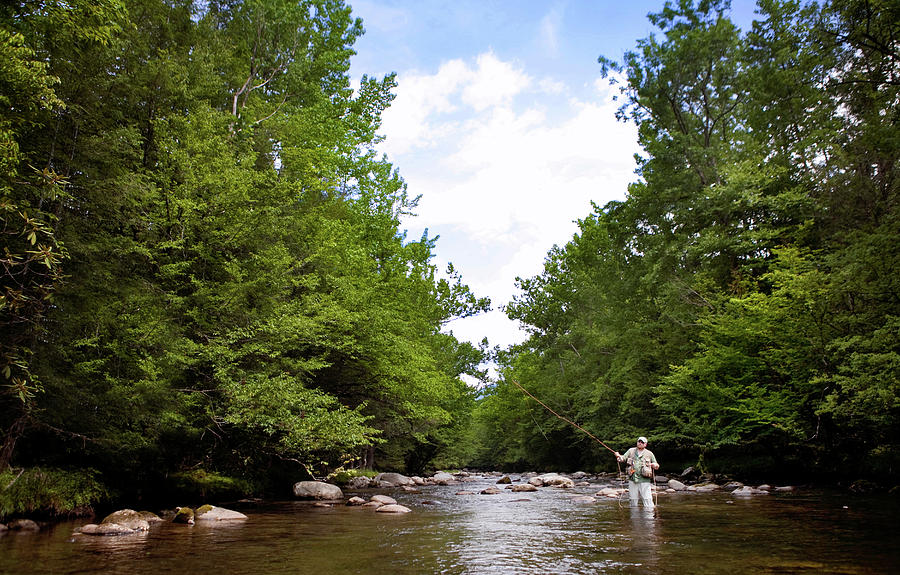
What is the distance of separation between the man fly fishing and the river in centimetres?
35

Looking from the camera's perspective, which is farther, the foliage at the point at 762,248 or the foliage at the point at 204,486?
the foliage at the point at 204,486

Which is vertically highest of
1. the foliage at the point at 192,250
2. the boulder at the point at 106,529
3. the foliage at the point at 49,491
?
the foliage at the point at 192,250

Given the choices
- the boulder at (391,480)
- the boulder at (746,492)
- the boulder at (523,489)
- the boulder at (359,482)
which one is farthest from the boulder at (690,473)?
the boulder at (359,482)

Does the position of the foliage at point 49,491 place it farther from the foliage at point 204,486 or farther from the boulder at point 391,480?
the boulder at point 391,480

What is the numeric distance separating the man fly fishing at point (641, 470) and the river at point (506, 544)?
347mm

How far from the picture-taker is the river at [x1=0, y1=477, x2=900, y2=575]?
254 inches

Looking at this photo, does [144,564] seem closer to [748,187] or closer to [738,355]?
[738,355]

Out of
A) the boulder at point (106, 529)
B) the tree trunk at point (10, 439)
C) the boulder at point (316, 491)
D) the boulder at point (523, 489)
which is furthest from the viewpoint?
the boulder at point (523, 489)

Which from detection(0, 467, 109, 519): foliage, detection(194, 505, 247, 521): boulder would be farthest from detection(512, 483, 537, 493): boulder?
detection(0, 467, 109, 519): foliage

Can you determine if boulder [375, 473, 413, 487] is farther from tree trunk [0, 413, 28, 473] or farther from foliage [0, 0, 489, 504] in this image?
tree trunk [0, 413, 28, 473]

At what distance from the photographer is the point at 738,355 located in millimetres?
18906

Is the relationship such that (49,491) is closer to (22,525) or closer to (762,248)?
(22,525)

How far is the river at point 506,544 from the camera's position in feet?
21.1

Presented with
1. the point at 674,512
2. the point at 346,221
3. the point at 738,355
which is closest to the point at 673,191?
the point at 738,355
